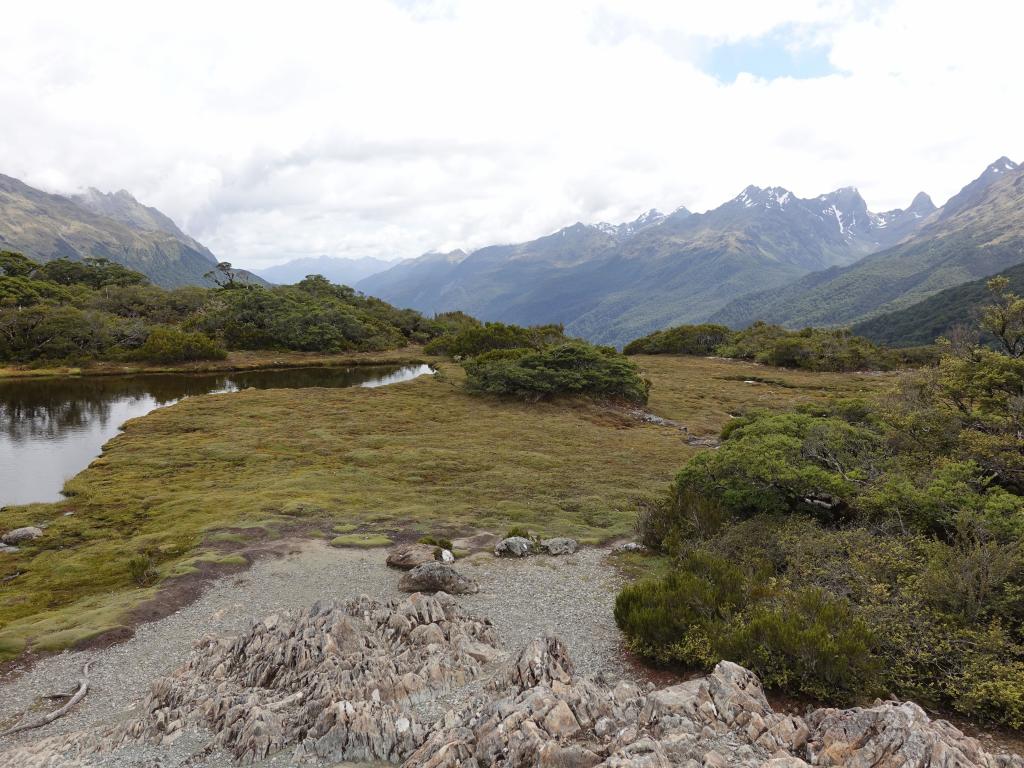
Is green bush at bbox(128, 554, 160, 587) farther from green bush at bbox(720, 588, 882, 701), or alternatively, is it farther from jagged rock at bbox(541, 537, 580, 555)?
green bush at bbox(720, 588, 882, 701)

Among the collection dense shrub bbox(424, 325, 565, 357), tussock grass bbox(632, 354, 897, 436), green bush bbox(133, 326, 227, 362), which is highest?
green bush bbox(133, 326, 227, 362)

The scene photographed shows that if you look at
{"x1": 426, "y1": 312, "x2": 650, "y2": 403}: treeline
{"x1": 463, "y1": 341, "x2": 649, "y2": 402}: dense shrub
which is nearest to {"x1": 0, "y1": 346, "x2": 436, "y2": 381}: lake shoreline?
{"x1": 426, "y1": 312, "x2": 650, "y2": 403}: treeline

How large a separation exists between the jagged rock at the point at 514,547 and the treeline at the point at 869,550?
15.6 feet

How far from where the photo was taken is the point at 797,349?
86.8 m

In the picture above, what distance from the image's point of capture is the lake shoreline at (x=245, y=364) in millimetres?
73688

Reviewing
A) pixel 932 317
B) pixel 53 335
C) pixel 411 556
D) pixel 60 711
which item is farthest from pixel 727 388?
pixel 932 317

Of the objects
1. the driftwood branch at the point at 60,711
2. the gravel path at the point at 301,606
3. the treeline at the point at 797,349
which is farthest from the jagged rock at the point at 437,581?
the treeline at the point at 797,349

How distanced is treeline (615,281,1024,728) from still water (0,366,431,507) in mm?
34309

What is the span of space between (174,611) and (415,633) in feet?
29.6

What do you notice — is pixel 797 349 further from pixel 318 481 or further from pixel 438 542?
pixel 438 542

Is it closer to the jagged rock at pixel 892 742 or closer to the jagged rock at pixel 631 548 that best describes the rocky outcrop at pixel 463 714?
the jagged rock at pixel 892 742

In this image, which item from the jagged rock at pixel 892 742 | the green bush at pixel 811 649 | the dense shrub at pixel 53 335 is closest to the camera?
the jagged rock at pixel 892 742

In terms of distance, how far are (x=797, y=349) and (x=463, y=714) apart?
90.3m

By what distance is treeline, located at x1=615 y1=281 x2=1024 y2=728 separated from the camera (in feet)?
37.3
